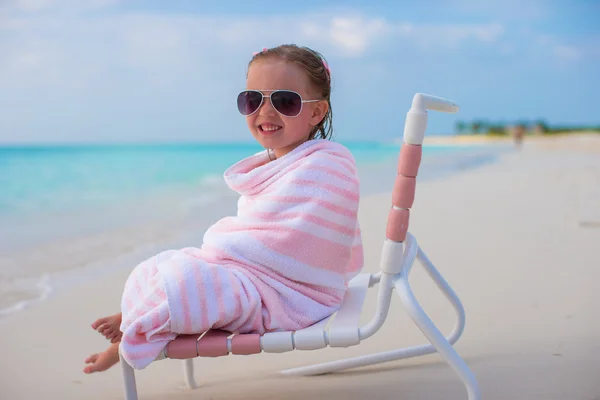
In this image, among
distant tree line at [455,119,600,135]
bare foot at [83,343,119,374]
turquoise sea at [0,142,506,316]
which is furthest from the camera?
distant tree line at [455,119,600,135]

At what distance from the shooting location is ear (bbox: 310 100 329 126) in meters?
2.01

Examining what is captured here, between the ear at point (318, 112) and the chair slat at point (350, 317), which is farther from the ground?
the ear at point (318, 112)

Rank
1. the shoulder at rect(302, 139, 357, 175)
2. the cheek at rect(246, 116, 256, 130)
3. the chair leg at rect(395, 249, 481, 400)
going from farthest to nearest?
the cheek at rect(246, 116, 256, 130)
the shoulder at rect(302, 139, 357, 175)
the chair leg at rect(395, 249, 481, 400)

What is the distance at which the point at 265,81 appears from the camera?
6.34ft

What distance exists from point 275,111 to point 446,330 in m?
1.43

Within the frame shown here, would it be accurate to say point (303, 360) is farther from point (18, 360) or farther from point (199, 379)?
point (18, 360)

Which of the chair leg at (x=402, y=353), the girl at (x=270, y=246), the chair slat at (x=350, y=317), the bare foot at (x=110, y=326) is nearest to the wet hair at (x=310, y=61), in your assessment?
the girl at (x=270, y=246)

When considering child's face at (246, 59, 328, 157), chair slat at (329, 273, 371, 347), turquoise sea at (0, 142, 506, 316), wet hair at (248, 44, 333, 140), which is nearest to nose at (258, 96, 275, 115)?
child's face at (246, 59, 328, 157)

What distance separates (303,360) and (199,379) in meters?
0.43

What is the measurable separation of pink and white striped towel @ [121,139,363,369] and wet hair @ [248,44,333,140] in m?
0.20

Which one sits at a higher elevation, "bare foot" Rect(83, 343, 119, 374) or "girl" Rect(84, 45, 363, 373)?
"girl" Rect(84, 45, 363, 373)

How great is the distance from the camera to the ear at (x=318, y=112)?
2.01m

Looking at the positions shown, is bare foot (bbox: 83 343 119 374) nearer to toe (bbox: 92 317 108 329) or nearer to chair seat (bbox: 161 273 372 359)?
toe (bbox: 92 317 108 329)

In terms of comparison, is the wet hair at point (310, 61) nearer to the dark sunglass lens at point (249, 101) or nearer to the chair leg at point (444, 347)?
the dark sunglass lens at point (249, 101)
